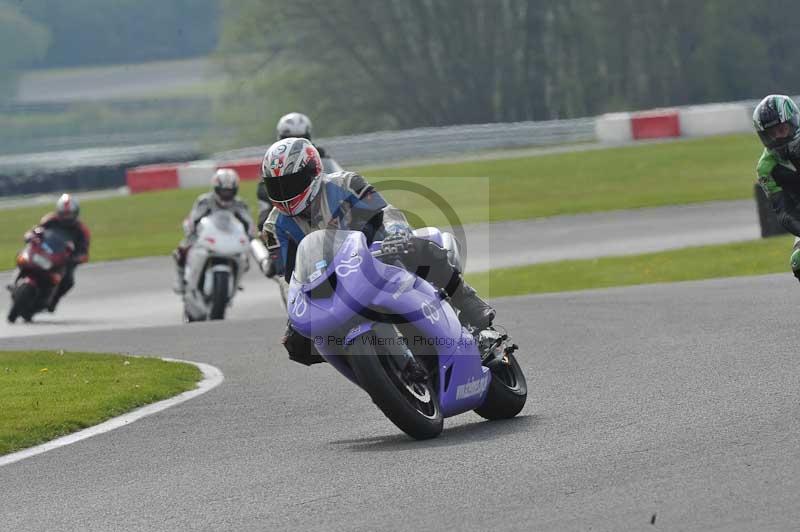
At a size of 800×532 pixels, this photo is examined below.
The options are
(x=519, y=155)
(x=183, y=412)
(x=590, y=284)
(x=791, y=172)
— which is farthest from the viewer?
(x=519, y=155)

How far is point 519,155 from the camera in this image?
3306cm

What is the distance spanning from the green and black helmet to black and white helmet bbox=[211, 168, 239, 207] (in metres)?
7.90

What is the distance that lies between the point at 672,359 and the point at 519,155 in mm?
24055

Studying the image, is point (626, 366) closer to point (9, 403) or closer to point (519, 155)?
point (9, 403)

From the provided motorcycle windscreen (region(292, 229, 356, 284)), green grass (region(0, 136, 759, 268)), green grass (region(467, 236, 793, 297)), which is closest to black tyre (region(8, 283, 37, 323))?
green grass (region(0, 136, 759, 268))

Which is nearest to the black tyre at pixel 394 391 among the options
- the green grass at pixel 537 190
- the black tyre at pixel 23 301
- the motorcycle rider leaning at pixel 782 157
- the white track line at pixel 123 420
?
the white track line at pixel 123 420

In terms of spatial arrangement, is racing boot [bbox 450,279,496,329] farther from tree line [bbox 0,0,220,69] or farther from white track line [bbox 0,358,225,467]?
tree line [bbox 0,0,220,69]

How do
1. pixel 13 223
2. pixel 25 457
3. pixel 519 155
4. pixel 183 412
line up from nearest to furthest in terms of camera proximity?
pixel 25 457 → pixel 183 412 → pixel 13 223 → pixel 519 155

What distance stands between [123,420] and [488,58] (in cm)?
3860

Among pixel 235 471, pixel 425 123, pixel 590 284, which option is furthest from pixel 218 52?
pixel 235 471

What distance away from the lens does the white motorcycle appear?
53.0 feet

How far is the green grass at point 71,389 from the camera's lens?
8648mm

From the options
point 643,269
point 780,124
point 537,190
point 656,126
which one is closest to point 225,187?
point 643,269

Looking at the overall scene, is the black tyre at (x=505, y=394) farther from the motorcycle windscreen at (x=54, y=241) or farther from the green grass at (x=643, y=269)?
the motorcycle windscreen at (x=54, y=241)
